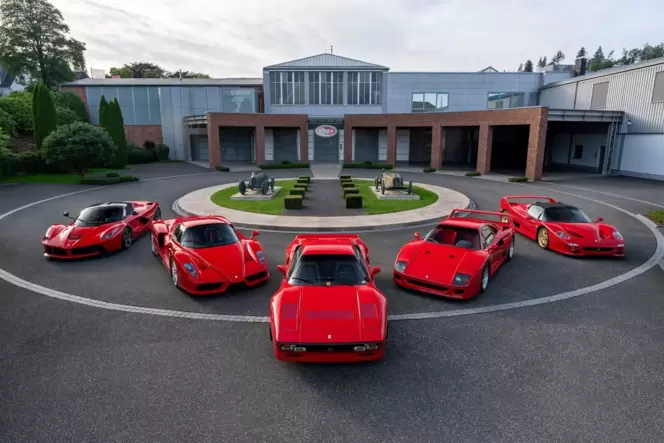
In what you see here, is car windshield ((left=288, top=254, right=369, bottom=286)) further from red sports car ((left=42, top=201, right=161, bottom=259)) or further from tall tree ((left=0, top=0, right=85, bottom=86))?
tall tree ((left=0, top=0, right=85, bottom=86))

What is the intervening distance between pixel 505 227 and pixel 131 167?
37252mm

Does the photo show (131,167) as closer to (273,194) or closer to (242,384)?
(273,194)

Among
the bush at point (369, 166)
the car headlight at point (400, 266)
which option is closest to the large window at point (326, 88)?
the bush at point (369, 166)

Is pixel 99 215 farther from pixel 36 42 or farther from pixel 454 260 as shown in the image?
pixel 36 42

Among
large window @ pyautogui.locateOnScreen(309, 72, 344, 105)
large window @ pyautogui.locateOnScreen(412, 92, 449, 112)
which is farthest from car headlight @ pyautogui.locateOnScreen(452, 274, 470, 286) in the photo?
large window @ pyautogui.locateOnScreen(412, 92, 449, 112)

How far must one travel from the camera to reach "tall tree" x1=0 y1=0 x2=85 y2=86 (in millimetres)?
48188

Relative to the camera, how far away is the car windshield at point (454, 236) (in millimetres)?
9602

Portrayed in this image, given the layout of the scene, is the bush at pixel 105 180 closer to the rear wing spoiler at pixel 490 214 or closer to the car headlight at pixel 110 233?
the car headlight at pixel 110 233

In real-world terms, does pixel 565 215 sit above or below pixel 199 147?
below

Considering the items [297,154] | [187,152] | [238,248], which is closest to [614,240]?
[238,248]

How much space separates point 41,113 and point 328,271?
117 ft

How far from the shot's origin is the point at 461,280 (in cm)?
828

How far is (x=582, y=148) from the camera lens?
37562 millimetres

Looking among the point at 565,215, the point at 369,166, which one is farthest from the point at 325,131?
the point at 565,215
